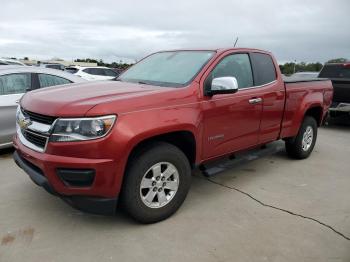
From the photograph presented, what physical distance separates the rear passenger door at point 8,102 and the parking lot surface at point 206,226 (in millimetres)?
938

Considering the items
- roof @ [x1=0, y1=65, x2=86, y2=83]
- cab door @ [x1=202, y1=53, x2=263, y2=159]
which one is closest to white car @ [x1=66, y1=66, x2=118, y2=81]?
roof @ [x1=0, y1=65, x2=86, y2=83]

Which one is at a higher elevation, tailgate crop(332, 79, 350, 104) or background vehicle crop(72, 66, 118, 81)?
tailgate crop(332, 79, 350, 104)

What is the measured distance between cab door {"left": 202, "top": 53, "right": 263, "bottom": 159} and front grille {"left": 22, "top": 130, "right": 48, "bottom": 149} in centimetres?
164

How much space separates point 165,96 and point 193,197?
1426 millimetres

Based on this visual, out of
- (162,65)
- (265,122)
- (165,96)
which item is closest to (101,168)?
(165,96)

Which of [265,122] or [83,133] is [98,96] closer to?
[83,133]

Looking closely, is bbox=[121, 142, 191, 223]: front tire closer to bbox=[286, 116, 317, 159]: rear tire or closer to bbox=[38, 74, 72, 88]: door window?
bbox=[286, 116, 317, 159]: rear tire

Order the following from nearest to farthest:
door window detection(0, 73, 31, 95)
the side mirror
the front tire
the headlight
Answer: the headlight
the front tire
the side mirror
door window detection(0, 73, 31, 95)

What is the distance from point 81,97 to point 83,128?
0.44 metres

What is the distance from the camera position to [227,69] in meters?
4.61

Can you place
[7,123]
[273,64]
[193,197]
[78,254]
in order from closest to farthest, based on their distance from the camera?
[78,254]
[193,197]
[273,64]
[7,123]

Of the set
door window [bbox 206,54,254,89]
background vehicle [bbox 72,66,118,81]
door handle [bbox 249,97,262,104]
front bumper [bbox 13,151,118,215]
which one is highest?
door window [bbox 206,54,254,89]

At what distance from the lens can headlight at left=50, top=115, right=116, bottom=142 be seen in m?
3.21

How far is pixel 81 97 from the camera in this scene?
11.6ft
